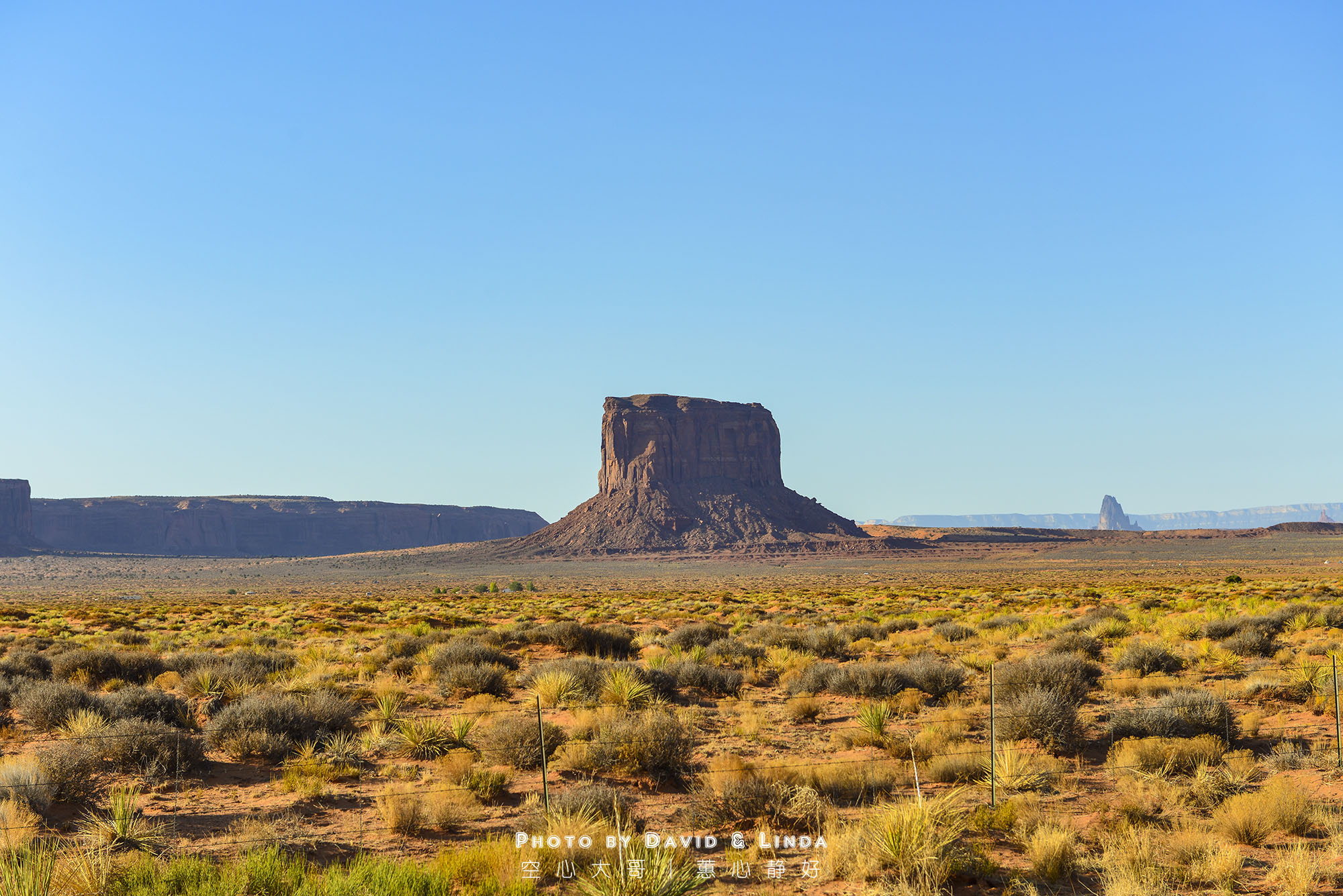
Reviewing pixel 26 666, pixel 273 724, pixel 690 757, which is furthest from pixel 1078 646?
pixel 26 666

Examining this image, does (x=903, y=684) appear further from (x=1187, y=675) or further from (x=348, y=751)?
Result: (x=348, y=751)

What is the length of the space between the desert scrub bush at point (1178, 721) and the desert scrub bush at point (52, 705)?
42.4 ft

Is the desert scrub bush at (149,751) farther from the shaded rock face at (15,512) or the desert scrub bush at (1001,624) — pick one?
the shaded rock face at (15,512)

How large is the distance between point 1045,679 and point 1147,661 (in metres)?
4.24

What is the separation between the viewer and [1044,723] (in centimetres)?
1080

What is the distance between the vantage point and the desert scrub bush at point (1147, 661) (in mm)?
15461

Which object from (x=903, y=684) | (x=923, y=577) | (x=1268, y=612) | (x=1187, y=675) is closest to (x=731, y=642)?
(x=903, y=684)

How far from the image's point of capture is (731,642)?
19188mm

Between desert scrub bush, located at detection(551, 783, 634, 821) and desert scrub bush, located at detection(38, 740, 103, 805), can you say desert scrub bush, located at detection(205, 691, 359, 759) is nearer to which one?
desert scrub bush, located at detection(38, 740, 103, 805)

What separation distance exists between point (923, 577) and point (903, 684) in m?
58.9

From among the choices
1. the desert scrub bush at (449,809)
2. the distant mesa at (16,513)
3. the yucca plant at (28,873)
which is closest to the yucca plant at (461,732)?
the desert scrub bush at (449,809)

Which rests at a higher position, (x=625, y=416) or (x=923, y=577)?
(x=625, y=416)

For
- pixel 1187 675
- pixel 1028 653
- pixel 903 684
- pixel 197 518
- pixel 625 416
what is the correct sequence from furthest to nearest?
pixel 197 518 < pixel 625 416 < pixel 1028 653 < pixel 1187 675 < pixel 903 684

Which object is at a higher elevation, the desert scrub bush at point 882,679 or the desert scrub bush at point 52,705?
the desert scrub bush at point 52,705
